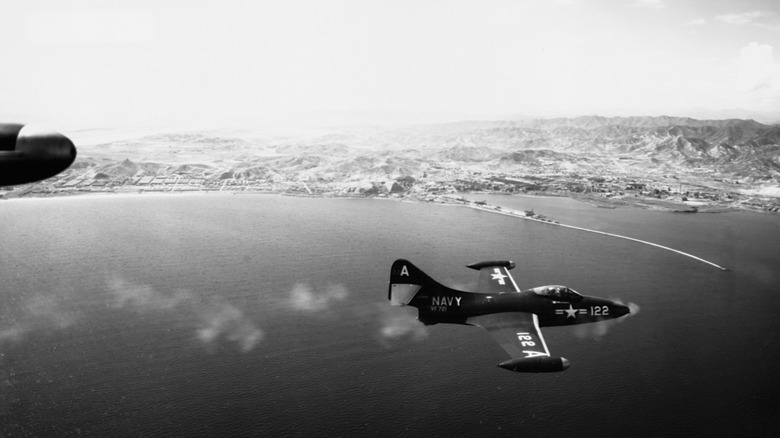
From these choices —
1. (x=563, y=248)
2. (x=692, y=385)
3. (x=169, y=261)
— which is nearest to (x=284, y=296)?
(x=169, y=261)

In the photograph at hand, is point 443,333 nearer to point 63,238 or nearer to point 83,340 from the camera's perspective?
point 83,340

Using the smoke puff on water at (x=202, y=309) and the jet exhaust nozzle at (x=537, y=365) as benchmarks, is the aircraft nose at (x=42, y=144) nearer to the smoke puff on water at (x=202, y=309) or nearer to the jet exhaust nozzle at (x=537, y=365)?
the jet exhaust nozzle at (x=537, y=365)

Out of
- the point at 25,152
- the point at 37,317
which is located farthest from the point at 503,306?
the point at 37,317

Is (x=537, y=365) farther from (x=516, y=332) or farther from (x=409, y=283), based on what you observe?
(x=409, y=283)

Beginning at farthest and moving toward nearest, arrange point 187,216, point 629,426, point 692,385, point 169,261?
point 187,216, point 169,261, point 692,385, point 629,426

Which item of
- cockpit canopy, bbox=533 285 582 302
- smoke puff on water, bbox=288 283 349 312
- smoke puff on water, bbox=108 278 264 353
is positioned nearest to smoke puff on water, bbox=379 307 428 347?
smoke puff on water, bbox=288 283 349 312

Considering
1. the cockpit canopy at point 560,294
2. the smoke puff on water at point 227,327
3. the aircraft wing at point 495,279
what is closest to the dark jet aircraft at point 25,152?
the cockpit canopy at point 560,294

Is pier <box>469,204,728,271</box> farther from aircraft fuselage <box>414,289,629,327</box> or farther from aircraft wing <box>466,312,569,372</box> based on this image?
aircraft wing <box>466,312,569,372</box>
